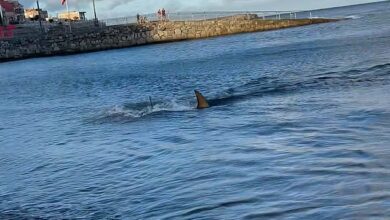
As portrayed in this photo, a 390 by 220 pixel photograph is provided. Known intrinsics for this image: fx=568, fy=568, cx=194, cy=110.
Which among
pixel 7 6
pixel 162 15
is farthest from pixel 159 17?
pixel 7 6

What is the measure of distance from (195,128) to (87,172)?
5.25 meters

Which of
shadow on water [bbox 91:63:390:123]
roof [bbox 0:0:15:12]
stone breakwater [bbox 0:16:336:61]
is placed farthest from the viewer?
roof [bbox 0:0:15:12]

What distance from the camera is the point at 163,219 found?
9.95 meters

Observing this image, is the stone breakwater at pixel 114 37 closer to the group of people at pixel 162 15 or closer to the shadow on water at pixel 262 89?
the group of people at pixel 162 15

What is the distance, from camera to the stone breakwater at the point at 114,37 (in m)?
95.8

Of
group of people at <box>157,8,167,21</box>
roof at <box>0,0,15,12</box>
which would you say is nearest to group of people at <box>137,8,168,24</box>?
group of people at <box>157,8,167,21</box>

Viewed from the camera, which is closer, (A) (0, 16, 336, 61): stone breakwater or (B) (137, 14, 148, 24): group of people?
(A) (0, 16, 336, 61): stone breakwater

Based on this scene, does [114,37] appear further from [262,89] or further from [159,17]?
[262,89]

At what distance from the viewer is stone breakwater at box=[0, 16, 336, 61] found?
Result: 95.8 m

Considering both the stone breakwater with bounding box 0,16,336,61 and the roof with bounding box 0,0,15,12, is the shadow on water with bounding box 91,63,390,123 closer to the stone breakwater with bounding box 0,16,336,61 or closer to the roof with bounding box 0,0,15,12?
the stone breakwater with bounding box 0,16,336,61

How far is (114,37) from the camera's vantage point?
98312 millimetres

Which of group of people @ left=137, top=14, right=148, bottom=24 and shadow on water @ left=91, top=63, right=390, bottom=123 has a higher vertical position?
group of people @ left=137, top=14, right=148, bottom=24

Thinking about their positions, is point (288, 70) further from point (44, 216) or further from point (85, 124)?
point (44, 216)

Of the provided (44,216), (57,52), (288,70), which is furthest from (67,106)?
(57,52)
